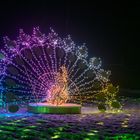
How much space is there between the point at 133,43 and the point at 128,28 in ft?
3.48

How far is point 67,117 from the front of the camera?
50.3 ft

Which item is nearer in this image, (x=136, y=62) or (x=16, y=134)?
(x=16, y=134)

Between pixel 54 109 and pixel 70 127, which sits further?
pixel 54 109

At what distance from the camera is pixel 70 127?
40.9ft

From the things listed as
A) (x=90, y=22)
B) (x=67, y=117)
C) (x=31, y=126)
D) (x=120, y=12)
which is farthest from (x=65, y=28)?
(x=31, y=126)

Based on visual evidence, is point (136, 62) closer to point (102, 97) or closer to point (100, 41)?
point (100, 41)

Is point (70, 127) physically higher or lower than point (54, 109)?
lower

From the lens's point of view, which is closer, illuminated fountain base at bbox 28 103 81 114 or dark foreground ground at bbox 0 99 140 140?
dark foreground ground at bbox 0 99 140 140

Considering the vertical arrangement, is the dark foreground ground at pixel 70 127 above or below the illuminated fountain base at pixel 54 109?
below

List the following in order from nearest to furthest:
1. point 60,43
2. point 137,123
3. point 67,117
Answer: point 137,123
point 67,117
point 60,43

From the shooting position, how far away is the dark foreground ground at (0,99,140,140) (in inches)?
427

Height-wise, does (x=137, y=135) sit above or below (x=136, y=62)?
below

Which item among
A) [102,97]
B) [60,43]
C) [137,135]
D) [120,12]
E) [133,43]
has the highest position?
[120,12]

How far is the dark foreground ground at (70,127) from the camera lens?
35.6ft
